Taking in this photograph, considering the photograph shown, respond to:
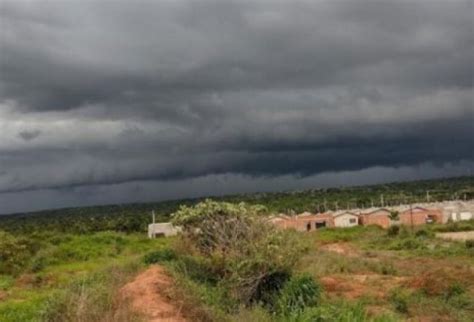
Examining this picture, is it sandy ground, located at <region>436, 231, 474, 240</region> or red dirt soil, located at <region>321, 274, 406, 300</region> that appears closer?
red dirt soil, located at <region>321, 274, 406, 300</region>

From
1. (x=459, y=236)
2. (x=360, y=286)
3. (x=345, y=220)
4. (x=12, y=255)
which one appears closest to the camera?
(x=360, y=286)

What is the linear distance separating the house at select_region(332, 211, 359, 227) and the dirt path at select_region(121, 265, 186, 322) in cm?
6076

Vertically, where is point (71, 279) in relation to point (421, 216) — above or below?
above

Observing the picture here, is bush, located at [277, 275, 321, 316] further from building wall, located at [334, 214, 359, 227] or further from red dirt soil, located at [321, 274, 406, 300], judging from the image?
building wall, located at [334, 214, 359, 227]

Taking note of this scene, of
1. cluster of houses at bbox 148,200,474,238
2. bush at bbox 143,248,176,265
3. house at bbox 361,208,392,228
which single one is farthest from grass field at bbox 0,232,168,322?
Result: house at bbox 361,208,392,228

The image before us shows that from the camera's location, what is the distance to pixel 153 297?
620 inches

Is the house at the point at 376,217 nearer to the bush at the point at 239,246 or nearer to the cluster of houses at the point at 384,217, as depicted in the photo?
the cluster of houses at the point at 384,217

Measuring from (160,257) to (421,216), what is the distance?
194 feet

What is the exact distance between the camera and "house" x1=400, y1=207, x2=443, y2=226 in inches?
3063

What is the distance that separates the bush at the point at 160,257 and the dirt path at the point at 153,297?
4221mm

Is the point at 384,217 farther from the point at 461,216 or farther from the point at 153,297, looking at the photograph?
the point at 153,297

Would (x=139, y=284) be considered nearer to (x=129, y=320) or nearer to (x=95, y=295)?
(x=95, y=295)

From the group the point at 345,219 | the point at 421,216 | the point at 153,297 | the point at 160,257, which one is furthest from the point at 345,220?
the point at 153,297

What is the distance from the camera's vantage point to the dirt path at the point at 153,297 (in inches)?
539
